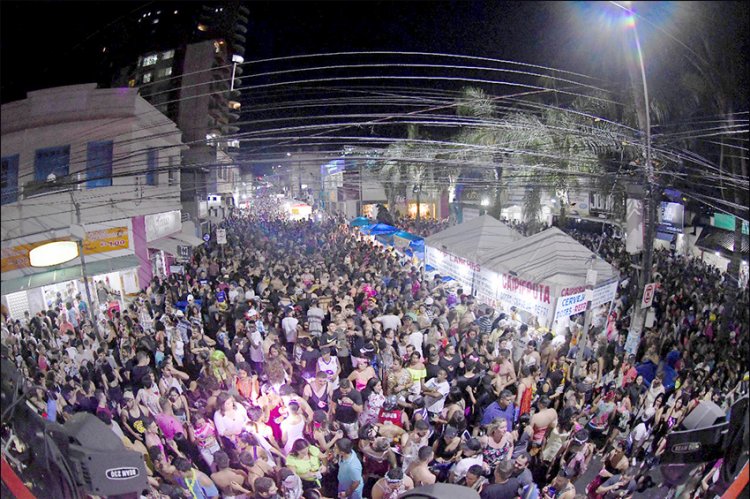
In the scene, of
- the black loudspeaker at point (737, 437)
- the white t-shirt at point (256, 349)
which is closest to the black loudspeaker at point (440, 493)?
the black loudspeaker at point (737, 437)

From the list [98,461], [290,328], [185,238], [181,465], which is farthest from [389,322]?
[98,461]

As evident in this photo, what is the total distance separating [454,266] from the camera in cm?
443

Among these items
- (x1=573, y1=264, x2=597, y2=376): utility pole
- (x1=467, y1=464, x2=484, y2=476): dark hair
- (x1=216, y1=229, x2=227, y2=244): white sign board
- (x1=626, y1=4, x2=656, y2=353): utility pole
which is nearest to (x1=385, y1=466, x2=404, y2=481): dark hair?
(x1=467, y1=464, x2=484, y2=476): dark hair

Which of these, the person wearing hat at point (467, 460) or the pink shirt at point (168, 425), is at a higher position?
the pink shirt at point (168, 425)

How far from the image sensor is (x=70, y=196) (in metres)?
1.17

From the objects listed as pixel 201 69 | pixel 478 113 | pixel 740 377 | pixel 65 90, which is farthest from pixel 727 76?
pixel 65 90

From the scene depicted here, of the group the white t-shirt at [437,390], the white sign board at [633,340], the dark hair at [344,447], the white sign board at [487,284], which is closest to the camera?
the white sign board at [633,340]

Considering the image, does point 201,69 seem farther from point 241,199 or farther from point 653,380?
point 653,380

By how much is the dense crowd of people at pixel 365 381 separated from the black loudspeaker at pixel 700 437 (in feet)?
0.21

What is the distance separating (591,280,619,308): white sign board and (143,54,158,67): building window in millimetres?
2232

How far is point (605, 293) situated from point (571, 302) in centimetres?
34

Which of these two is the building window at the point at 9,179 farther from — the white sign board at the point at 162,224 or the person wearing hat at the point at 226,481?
the person wearing hat at the point at 226,481

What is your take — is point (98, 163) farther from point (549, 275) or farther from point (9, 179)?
point (549, 275)

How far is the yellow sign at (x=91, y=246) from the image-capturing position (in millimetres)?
1056
